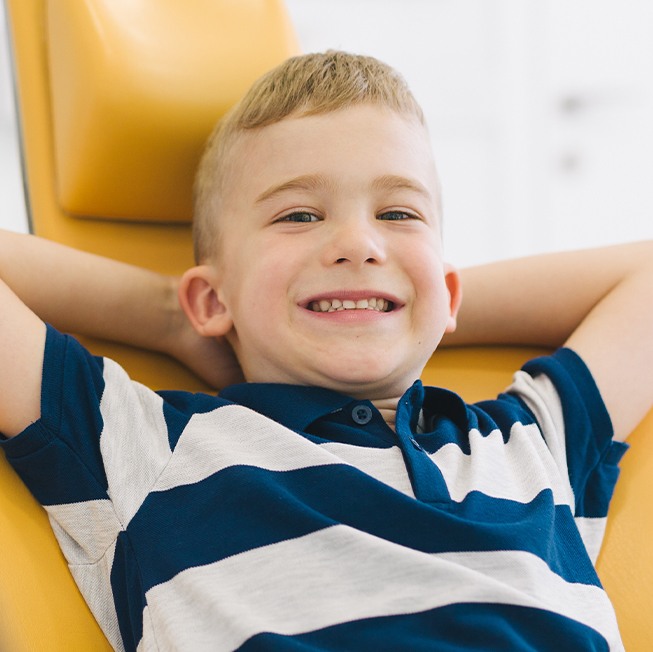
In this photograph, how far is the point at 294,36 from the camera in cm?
112

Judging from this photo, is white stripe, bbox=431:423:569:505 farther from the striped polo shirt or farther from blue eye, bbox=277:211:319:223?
blue eye, bbox=277:211:319:223

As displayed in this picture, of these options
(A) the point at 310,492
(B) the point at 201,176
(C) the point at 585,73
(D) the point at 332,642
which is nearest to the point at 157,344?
(B) the point at 201,176

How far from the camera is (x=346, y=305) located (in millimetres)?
815

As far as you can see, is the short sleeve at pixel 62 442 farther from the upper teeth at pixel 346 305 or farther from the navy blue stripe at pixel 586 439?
the navy blue stripe at pixel 586 439

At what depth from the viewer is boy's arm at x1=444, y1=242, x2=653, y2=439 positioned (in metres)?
0.91

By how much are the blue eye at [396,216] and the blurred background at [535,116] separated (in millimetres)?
1554

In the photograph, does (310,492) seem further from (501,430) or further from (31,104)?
(31,104)

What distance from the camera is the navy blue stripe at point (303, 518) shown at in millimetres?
685

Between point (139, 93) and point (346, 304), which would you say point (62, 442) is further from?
point (139, 93)

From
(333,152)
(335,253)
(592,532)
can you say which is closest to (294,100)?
(333,152)

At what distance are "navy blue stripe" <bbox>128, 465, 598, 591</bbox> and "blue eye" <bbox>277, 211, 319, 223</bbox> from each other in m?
0.25

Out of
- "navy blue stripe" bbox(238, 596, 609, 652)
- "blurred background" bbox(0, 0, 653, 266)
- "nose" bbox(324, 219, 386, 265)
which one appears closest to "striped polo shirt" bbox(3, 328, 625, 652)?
"navy blue stripe" bbox(238, 596, 609, 652)

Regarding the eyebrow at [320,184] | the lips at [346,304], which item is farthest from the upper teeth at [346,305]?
the eyebrow at [320,184]

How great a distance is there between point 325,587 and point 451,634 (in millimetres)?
97
